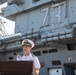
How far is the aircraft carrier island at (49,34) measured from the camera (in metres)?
11.4

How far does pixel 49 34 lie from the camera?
11422 mm

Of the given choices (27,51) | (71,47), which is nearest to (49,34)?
(71,47)

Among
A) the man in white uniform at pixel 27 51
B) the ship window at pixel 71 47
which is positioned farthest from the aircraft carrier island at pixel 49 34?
the man in white uniform at pixel 27 51

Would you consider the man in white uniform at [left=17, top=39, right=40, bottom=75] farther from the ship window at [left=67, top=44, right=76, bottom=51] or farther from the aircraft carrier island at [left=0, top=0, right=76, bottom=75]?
the ship window at [left=67, top=44, right=76, bottom=51]

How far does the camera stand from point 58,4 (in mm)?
12984

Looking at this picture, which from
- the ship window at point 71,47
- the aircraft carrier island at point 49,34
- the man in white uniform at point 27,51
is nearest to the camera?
the man in white uniform at point 27,51

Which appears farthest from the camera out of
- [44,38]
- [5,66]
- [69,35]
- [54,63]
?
[54,63]

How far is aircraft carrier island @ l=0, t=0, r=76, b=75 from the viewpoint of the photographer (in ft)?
37.3

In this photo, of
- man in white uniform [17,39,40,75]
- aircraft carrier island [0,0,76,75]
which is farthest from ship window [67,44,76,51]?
man in white uniform [17,39,40,75]

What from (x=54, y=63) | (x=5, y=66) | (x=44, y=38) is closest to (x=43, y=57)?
(x=54, y=63)

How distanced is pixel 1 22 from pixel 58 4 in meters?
10.7

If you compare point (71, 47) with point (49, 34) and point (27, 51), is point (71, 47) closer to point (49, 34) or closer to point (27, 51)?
point (49, 34)

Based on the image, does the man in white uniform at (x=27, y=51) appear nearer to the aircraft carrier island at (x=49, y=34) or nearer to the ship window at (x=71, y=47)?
the aircraft carrier island at (x=49, y=34)

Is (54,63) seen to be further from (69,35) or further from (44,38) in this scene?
(69,35)
